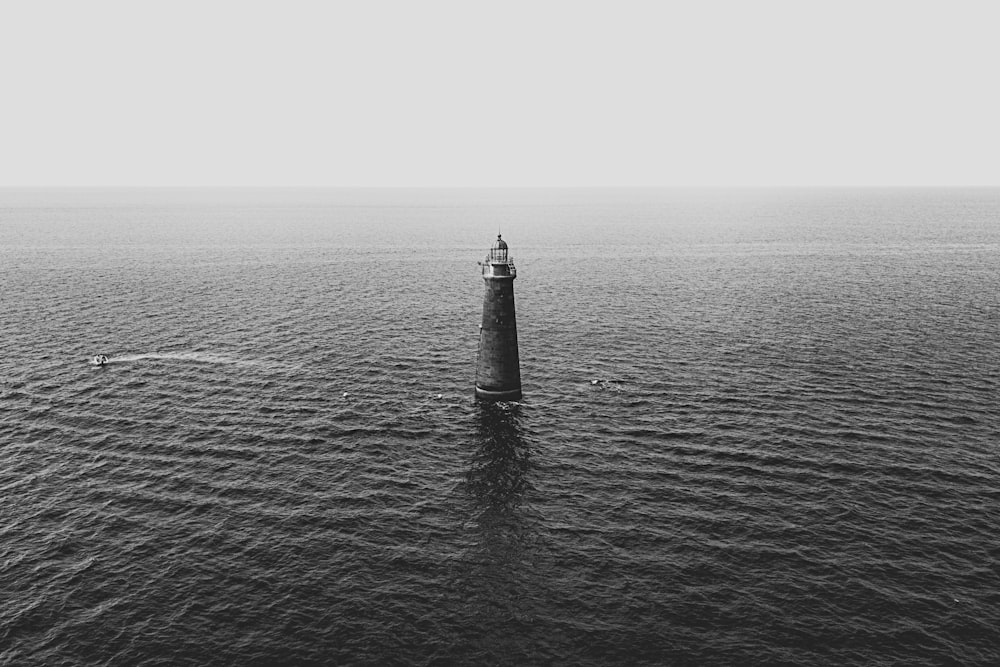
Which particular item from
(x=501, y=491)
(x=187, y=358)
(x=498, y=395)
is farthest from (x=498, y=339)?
(x=187, y=358)

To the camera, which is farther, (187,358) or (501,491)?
(187,358)

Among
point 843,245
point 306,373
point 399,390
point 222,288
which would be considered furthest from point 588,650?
point 843,245

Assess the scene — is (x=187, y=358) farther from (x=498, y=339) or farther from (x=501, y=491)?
(x=501, y=491)

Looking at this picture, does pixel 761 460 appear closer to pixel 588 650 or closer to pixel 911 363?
pixel 588 650

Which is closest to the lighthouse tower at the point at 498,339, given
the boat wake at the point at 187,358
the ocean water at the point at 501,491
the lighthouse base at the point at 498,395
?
the lighthouse base at the point at 498,395

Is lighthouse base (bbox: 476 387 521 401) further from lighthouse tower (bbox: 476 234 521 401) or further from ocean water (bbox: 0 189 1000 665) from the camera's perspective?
ocean water (bbox: 0 189 1000 665)

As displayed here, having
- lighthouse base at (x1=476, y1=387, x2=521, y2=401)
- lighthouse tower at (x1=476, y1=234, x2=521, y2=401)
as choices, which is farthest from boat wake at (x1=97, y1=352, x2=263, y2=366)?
lighthouse tower at (x1=476, y1=234, x2=521, y2=401)

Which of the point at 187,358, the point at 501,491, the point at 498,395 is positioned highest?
the point at 498,395
